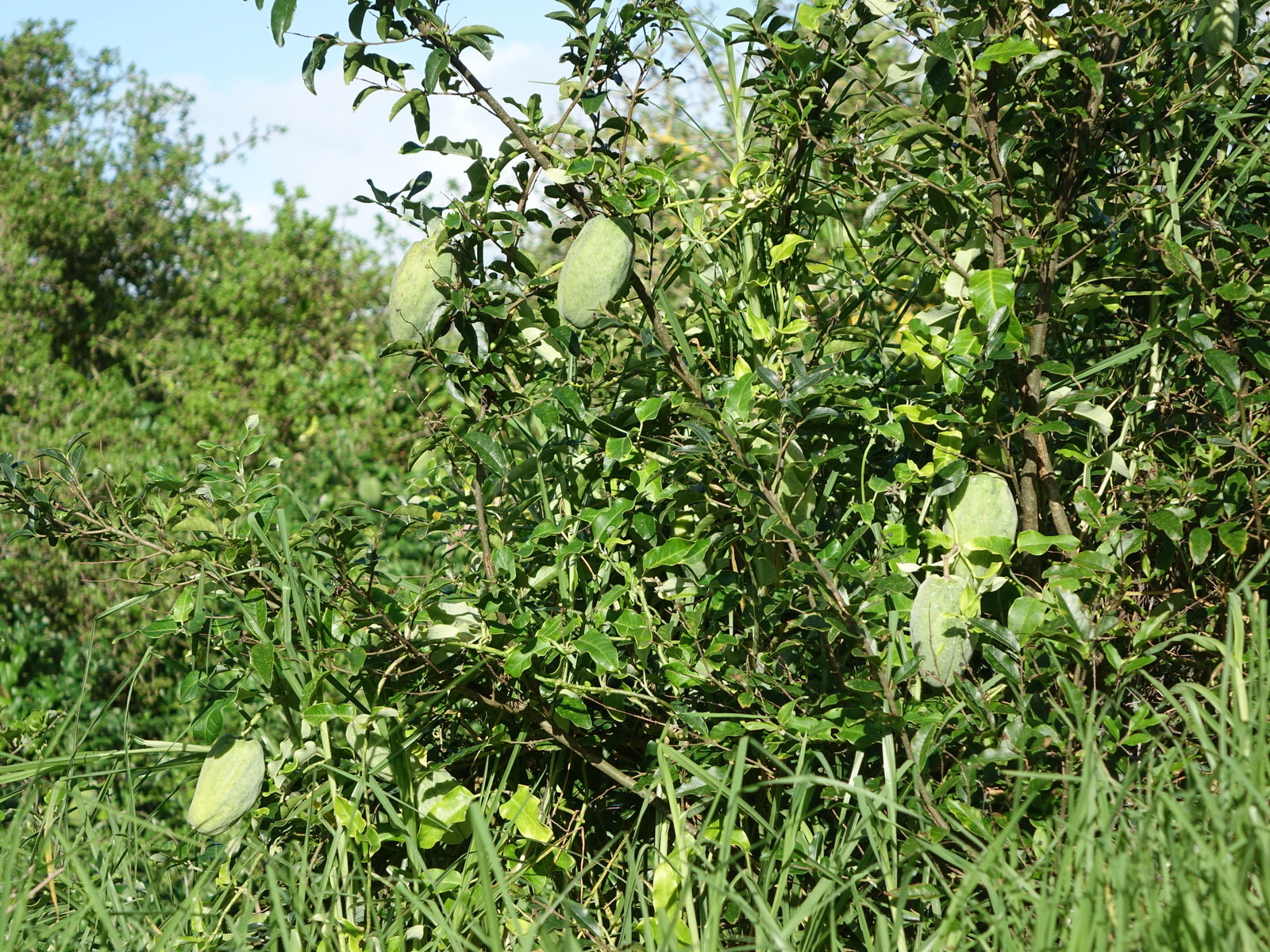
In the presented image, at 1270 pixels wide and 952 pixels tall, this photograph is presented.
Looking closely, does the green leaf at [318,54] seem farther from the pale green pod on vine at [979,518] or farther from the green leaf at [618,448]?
the pale green pod on vine at [979,518]

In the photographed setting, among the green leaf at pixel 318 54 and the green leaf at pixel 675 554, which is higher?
the green leaf at pixel 318 54

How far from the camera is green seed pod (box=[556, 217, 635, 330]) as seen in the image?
122cm

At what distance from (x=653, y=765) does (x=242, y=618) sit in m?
0.51

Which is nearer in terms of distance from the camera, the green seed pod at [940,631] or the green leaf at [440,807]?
the green seed pod at [940,631]

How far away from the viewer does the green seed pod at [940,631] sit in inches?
47.1

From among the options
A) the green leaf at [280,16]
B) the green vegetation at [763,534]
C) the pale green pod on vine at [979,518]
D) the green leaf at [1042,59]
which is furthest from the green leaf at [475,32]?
the pale green pod on vine at [979,518]

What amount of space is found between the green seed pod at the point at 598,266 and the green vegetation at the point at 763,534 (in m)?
0.03

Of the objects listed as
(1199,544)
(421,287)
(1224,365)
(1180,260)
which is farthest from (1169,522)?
(421,287)

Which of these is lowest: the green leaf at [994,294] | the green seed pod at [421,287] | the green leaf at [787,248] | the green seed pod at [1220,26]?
the green leaf at [994,294]

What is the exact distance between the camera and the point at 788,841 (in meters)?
1.13

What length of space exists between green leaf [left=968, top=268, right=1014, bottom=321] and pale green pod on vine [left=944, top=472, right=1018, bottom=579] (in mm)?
189

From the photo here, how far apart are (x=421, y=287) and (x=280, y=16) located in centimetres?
32

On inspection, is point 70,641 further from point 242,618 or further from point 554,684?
point 554,684

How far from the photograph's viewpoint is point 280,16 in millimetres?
1176
